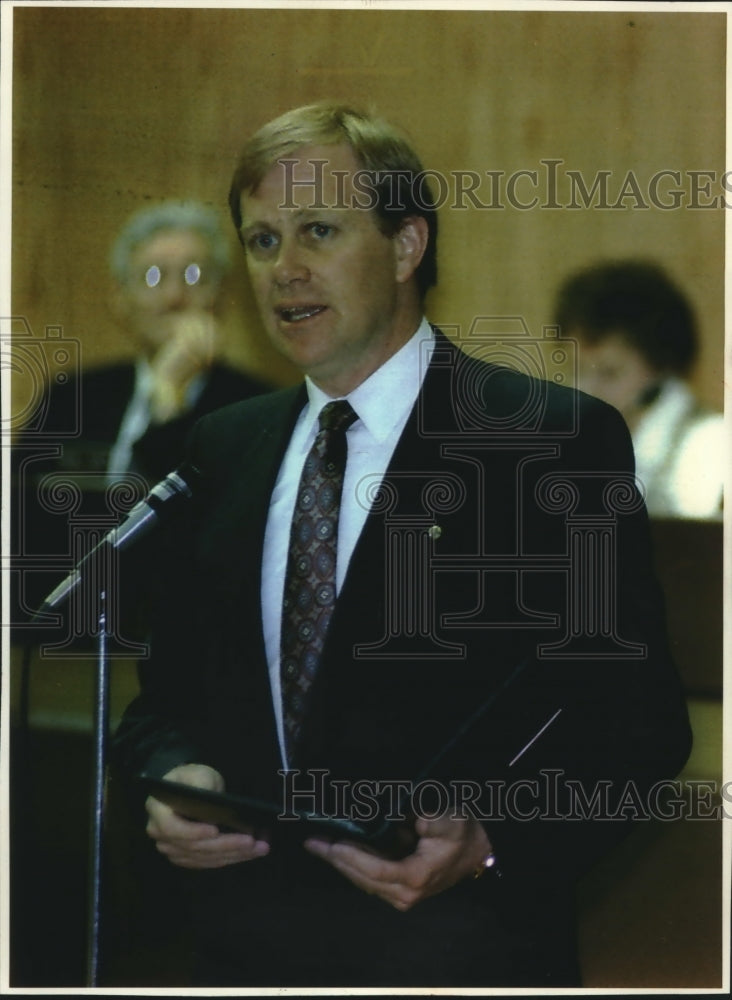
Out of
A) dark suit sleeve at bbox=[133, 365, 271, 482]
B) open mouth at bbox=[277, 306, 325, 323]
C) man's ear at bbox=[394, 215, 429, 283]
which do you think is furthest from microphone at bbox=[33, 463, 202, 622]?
man's ear at bbox=[394, 215, 429, 283]

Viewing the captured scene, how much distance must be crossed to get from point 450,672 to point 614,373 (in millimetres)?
678

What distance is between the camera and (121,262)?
8.58 ft

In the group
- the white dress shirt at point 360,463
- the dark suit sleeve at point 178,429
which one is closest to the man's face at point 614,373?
the white dress shirt at point 360,463

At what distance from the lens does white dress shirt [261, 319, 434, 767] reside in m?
2.44

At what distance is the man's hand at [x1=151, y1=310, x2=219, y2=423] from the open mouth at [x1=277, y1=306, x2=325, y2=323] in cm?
16

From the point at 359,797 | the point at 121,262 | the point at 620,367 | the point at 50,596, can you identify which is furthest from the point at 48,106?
the point at 359,797

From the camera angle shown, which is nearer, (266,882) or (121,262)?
(266,882)

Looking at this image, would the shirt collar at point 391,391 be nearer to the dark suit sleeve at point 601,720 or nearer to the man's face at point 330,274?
the man's face at point 330,274

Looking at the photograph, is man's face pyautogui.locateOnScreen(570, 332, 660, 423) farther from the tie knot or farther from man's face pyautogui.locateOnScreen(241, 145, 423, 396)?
the tie knot

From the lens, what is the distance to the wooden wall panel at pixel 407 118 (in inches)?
102

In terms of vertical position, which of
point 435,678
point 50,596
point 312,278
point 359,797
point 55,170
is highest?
point 55,170

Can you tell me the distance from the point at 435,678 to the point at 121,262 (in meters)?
1.04

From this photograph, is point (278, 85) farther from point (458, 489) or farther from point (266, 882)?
point (266, 882)

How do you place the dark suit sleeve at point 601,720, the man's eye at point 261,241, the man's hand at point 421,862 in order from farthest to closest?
the man's eye at point 261,241 → the dark suit sleeve at point 601,720 → the man's hand at point 421,862
